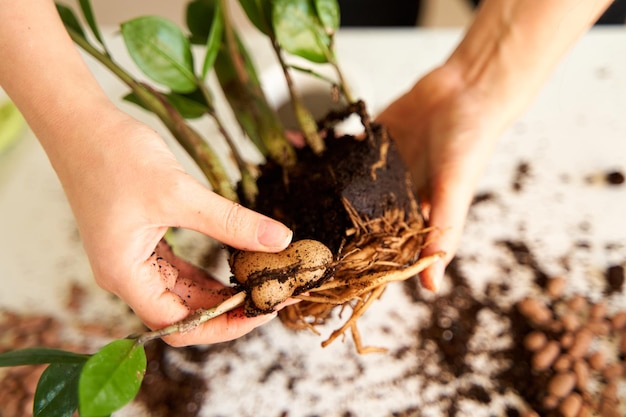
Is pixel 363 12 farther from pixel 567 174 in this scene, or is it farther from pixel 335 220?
pixel 335 220

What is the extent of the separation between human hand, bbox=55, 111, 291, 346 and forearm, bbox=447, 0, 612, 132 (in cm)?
47

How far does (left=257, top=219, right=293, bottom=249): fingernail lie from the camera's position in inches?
21.2

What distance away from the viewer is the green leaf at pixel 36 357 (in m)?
0.49

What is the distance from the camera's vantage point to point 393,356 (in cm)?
83

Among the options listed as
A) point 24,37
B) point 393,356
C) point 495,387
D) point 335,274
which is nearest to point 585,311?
point 495,387

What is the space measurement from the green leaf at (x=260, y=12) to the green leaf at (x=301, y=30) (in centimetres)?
3

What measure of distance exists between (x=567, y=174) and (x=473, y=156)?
318mm

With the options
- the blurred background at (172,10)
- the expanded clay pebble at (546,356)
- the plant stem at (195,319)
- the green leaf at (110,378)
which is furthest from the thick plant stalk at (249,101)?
the blurred background at (172,10)

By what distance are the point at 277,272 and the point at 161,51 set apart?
0.33 m

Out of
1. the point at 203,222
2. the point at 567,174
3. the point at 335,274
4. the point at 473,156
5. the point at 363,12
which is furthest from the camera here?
the point at 363,12

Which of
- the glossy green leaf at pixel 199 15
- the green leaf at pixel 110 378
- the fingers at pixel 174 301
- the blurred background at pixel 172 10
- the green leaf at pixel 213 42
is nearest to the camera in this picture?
the green leaf at pixel 110 378

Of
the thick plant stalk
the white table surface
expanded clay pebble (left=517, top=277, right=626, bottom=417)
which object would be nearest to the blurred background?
the white table surface

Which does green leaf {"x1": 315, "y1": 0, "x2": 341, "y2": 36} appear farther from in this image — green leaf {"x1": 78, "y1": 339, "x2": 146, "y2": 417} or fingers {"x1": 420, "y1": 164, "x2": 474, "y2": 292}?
green leaf {"x1": 78, "y1": 339, "x2": 146, "y2": 417}

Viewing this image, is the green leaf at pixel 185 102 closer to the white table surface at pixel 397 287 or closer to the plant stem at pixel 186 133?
the plant stem at pixel 186 133
